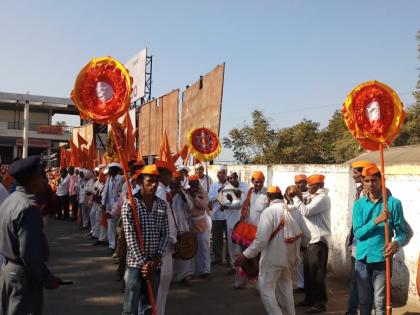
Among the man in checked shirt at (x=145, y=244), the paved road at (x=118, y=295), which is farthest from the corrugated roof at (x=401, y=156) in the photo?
the man in checked shirt at (x=145, y=244)

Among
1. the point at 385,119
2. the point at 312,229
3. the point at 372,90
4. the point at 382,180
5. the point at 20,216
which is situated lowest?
the point at 312,229

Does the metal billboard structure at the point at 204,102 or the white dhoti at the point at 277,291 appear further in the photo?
the metal billboard structure at the point at 204,102

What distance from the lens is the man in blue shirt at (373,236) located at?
4195 millimetres

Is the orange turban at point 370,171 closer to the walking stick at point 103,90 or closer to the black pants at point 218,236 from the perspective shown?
the walking stick at point 103,90

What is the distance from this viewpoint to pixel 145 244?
13.9 feet

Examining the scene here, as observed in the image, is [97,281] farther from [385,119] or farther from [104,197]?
[385,119]

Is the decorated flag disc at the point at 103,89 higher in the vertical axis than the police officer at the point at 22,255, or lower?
higher

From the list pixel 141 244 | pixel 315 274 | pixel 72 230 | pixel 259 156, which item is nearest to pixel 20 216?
pixel 141 244

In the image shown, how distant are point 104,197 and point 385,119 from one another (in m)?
6.54

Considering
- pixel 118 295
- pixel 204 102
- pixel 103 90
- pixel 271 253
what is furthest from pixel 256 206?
pixel 204 102

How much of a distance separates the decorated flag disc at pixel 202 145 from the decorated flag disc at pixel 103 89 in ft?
17.3

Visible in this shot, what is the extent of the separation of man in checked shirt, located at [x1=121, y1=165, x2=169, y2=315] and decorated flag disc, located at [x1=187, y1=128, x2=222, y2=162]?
5.76m

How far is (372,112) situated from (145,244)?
9.47ft

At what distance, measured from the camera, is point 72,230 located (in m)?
13.4
